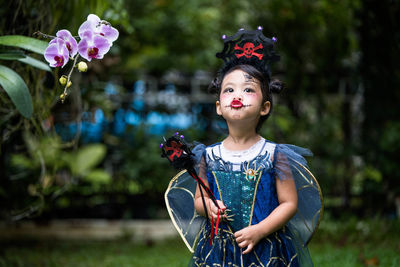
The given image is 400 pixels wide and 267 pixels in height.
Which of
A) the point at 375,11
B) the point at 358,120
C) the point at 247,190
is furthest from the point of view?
the point at 358,120

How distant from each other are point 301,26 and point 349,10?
645mm

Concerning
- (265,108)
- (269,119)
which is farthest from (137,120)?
(265,108)

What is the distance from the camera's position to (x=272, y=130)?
5.32 meters

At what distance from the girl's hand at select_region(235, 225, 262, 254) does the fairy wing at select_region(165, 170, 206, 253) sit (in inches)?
10.0

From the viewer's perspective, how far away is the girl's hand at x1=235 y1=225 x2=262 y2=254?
5.86 feet

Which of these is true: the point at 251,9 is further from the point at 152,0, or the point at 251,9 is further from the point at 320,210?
the point at 320,210

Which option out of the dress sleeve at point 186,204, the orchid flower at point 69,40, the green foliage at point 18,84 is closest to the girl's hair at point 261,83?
the dress sleeve at point 186,204

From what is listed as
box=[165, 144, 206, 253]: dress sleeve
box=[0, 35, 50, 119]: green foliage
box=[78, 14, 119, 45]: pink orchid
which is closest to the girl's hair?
box=[165, 144, 206, 253]: dress sleeve

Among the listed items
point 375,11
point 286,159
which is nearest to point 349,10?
point 375,11

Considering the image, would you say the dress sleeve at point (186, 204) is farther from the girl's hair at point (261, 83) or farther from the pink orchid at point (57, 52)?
the pink orchid at point (57, 52)

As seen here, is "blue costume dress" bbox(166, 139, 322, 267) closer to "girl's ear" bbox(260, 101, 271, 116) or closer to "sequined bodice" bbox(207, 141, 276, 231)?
"sequined bodice" bbox(207, 141, 276, 231)

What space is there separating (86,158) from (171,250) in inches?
75.4

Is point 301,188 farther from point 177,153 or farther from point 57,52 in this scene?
point 57,52

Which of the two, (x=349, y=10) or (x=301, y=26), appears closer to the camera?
(x=349, y=10)
